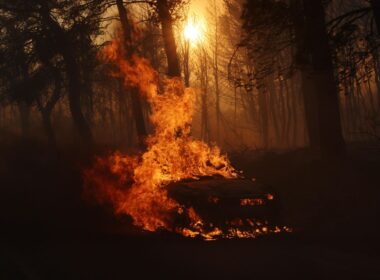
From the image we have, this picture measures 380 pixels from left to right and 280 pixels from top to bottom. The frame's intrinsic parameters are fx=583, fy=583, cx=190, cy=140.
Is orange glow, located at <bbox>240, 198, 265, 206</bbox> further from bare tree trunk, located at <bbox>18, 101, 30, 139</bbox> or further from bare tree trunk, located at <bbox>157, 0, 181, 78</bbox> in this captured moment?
bare tree trunk, located at <bbox>18, 101, 30, 139</bbox>

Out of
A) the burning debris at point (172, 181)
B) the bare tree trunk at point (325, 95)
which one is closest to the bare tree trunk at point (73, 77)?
the burning debris at point (172, 181)

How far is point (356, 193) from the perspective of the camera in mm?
14211

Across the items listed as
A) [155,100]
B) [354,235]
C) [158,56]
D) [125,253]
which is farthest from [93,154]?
[158,56]

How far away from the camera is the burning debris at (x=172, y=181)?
1125 centimetres

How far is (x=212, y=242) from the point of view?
36.4 ft

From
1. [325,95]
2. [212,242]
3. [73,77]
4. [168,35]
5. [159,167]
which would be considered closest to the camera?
[212,242]

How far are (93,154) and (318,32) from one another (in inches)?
364

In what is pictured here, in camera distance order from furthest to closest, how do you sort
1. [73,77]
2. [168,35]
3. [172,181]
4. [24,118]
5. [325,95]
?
1. [24,118]
2. [73,77]
3. [168,35]
4. [325,95]
5. [172,181]

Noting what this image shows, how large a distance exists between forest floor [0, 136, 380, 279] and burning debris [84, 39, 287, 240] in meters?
0.35

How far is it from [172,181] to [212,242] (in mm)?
2039

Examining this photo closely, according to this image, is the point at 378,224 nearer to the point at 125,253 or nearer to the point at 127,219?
the point at 125,253

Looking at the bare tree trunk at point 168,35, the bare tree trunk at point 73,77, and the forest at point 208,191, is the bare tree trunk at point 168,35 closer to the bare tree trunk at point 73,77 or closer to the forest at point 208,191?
the forest at point 208,191

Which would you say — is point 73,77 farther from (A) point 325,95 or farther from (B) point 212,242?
(B) point 212,242

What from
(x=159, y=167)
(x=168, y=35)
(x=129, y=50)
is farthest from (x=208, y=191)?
(x=129, y=50)
